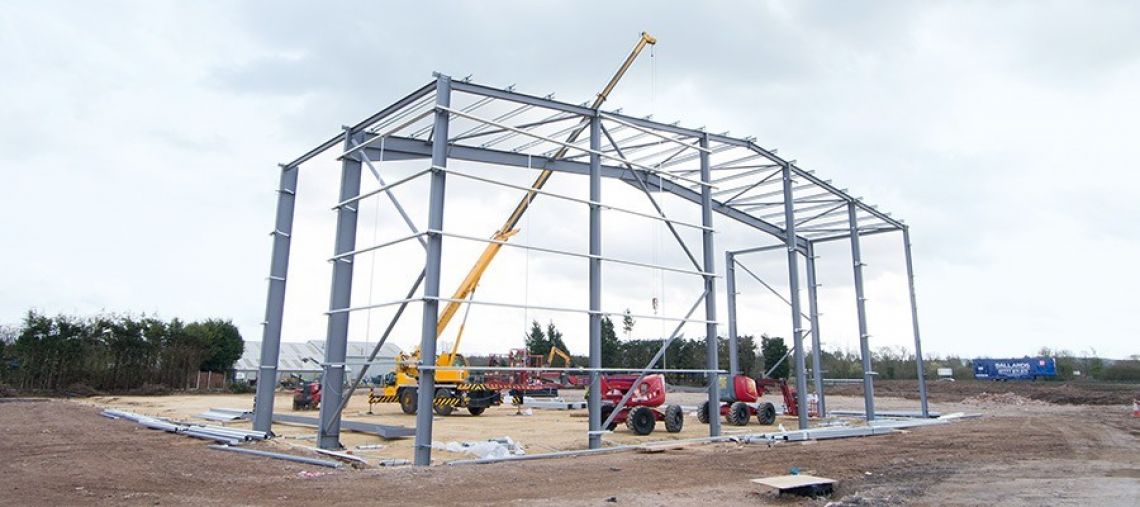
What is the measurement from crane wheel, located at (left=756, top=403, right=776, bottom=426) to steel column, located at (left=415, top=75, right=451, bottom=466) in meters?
13.4

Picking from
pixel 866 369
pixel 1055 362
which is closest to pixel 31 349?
pixel 866 369

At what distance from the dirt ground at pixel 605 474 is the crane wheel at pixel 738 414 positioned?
496 cm

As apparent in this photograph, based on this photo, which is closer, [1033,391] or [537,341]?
[1033,391]

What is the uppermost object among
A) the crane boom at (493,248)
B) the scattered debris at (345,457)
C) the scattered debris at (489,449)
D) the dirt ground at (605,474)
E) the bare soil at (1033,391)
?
the crane boom at (493,248)

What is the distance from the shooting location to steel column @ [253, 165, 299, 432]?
15.2 m

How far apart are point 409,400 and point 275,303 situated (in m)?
10.2

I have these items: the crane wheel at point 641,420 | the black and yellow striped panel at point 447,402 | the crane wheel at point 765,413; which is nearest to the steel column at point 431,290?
the crane wheel at point 641,420

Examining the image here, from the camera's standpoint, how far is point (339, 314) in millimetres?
13484

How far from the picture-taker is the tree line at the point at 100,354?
131 ft

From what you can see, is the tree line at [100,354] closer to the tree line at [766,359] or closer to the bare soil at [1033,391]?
the tree line at [766,359]

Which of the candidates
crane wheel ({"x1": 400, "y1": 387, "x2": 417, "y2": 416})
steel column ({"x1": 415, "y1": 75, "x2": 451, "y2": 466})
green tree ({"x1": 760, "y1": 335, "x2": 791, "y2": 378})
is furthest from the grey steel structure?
green tree ({"x1": 760, "y1": 335, "x2": 791, "y2": 378})

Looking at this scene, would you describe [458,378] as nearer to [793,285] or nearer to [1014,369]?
[793,285]

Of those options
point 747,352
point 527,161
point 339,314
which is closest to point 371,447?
point 339,314

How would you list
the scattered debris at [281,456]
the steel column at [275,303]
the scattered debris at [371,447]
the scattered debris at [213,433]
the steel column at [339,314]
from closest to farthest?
the scattered debris at [281,456] → the steel column at [339,314] → the scattered debris at [371,447] → the scattered debris at [213,433] → the steel column at [275,303]
